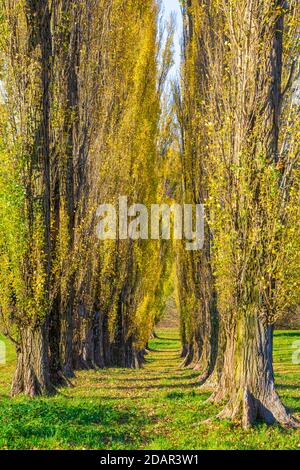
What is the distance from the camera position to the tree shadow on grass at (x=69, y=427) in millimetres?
7070

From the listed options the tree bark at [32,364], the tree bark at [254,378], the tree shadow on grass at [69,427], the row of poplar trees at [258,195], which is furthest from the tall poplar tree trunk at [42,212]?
the tree bark at [254,378]

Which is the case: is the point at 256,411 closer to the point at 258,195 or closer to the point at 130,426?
the point at 130,426

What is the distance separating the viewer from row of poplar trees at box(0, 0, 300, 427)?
30.5ft

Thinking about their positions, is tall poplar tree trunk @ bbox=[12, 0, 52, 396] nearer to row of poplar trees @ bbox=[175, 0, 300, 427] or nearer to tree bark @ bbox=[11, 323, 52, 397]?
tree bark @ bbox=[11, 323, 52, 397]

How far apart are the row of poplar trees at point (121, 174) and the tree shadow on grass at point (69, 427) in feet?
5.53

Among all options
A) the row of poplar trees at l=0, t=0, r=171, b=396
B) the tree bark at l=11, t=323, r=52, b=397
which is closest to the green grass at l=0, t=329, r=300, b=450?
the tree bark at l=11, t=323, r=52, b=397

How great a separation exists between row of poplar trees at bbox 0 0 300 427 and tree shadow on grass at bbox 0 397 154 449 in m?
1.69

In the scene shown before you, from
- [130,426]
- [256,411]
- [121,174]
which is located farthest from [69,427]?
[121,174]

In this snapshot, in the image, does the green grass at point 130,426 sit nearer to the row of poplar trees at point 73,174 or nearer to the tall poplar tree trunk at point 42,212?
the tall poplar tree trunk at point 42,212

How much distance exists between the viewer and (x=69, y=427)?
7.88 m

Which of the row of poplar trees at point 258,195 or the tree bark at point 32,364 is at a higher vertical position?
the row of poplar trees at point 258,195
